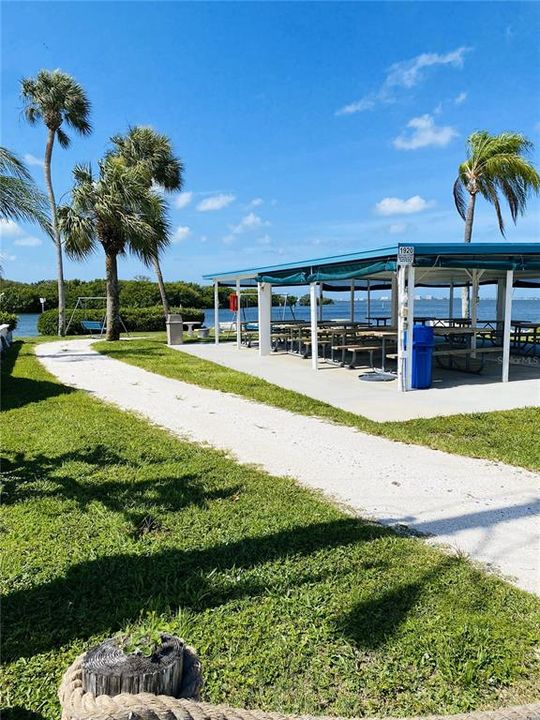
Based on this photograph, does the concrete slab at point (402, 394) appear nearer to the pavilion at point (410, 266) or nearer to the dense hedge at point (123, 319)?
the pavilion at point (410, 266)

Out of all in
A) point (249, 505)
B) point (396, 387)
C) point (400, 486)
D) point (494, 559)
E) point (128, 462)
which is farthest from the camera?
point (396, 387)

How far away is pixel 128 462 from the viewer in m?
4.95

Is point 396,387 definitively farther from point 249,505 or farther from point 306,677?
point 306,677

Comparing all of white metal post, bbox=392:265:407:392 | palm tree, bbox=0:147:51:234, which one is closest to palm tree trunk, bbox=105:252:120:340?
palm tree, bbox=0:147:51:234

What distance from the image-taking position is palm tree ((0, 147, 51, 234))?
27.0ft

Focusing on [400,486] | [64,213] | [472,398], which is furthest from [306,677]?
[64,213]

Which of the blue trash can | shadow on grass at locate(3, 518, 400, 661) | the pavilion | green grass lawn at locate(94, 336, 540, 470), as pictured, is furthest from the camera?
the blue trash can

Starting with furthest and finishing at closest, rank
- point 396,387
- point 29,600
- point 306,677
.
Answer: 1. point 396,387
2. point 29,600
3. point 306,677

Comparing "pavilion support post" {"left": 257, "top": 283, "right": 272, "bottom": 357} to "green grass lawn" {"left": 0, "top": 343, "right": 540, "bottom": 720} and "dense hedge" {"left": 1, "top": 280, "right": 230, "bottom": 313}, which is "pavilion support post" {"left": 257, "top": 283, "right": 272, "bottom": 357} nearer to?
"green grass lawn" {"left": 0, "top": 343, "right": 540, "bottom": 720}

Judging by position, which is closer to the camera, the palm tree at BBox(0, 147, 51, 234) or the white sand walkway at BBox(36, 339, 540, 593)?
the white sand walkway at BBox(36, 339, 540, 593)

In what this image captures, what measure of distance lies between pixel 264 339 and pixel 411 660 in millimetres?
12921

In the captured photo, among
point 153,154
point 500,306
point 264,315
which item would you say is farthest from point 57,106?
point 500,306

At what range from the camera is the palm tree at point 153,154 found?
2350 cm

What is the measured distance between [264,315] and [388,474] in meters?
10.4
